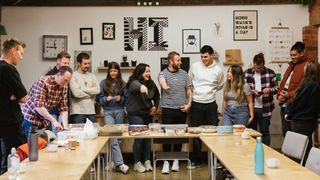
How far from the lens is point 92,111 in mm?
5777

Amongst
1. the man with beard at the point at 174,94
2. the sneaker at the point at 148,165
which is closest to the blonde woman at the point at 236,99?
the man with beard at the point at 174,94

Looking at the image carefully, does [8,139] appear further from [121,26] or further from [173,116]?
[121,26]

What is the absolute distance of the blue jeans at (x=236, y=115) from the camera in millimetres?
5668

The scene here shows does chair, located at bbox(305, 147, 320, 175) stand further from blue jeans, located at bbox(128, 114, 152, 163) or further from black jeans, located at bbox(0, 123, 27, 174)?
blue jeans, located at bbox(128, 114, 152, 163)

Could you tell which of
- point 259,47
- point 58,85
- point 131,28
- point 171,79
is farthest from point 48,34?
point 259,47

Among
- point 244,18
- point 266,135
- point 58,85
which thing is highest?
point 244,18

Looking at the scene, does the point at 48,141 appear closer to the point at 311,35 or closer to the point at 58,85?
the point at 58,85

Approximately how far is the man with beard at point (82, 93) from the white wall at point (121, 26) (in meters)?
1.36

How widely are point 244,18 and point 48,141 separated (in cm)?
425

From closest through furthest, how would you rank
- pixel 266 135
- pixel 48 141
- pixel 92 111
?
1. pixel 48 141
2. pixel 92 111
3. pixel 266 135

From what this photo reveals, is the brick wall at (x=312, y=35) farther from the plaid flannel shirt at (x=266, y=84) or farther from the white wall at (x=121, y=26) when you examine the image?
the plaid flannel shirt at (x=266, y=84)

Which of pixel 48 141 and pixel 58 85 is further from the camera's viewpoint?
pixel 58 85

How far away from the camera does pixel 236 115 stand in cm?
568

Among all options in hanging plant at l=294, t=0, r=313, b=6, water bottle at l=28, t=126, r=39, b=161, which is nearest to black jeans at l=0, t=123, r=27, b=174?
water bottle at l=28, t=126, r=39, b=161
